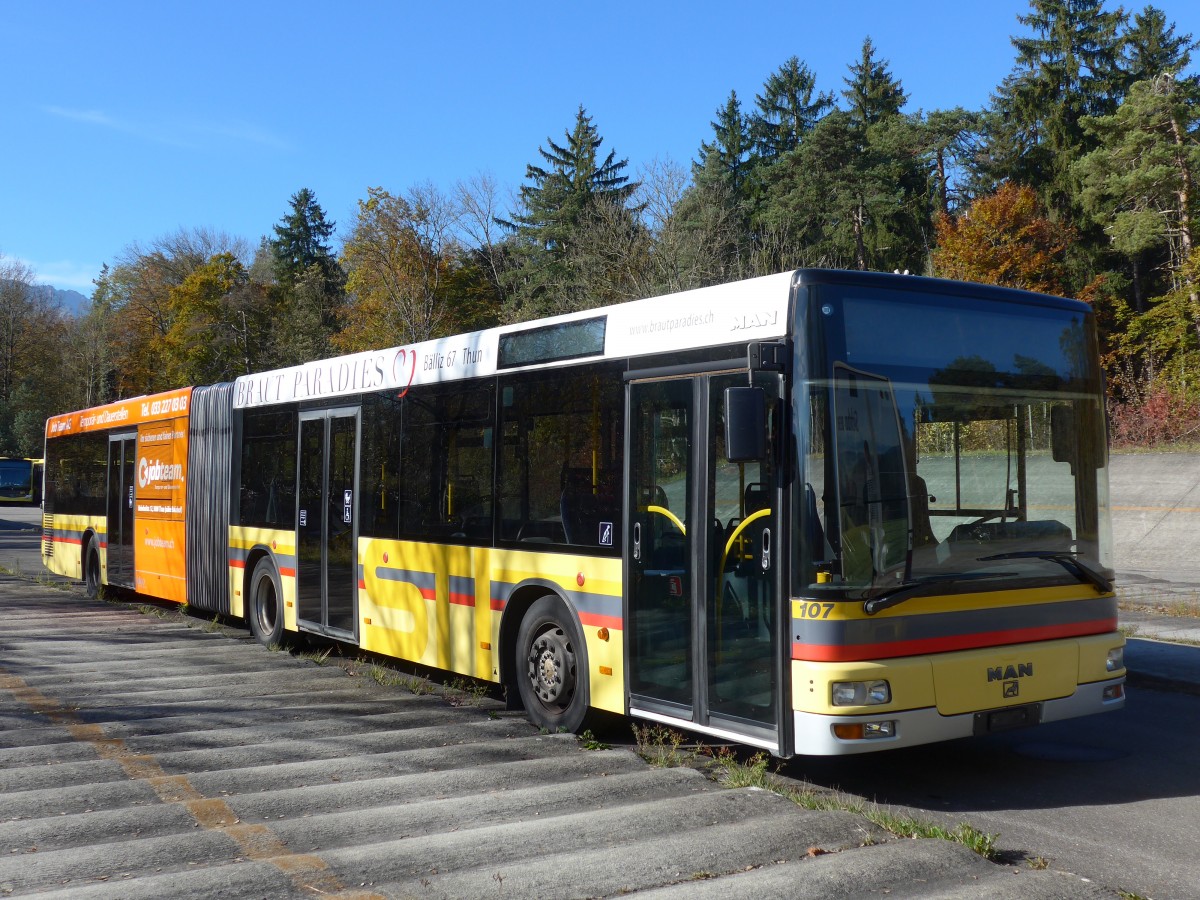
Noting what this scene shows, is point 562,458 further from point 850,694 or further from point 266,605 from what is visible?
point 266,605

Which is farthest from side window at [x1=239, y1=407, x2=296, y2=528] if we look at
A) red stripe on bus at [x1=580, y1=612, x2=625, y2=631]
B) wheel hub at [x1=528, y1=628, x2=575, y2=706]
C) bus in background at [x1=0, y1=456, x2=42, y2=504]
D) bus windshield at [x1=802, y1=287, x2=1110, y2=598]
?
bus in background at [x1=0, y1=456, x2=42, y2=504]

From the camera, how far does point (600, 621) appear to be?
309 inches

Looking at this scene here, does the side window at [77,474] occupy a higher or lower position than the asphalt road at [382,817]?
higher

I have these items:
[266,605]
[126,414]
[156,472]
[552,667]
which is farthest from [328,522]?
[126,414]

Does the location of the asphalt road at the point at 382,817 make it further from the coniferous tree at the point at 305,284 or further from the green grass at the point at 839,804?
the coniferous tree at the point at 305,284

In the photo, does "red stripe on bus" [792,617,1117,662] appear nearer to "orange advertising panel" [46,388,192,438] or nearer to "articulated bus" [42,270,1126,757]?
"articulated bus" [42,270,1126,757]

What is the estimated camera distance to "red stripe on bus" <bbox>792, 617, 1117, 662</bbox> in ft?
20.4

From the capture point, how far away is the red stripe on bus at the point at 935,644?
20.4 feet

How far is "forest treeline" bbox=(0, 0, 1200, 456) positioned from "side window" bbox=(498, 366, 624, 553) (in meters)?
25.2

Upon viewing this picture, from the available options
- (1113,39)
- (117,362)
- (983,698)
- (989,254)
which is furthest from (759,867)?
(117,362)

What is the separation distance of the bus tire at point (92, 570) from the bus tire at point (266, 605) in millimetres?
6915

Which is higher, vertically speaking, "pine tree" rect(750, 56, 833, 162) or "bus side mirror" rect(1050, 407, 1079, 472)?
"pine tree" rect(750, 56, 833, 162)

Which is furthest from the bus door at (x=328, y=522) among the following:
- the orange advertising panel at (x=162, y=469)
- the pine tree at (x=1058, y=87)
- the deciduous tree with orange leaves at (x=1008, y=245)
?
the pine tree at (x=1058, y=87)

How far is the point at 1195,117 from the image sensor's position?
4288cm
